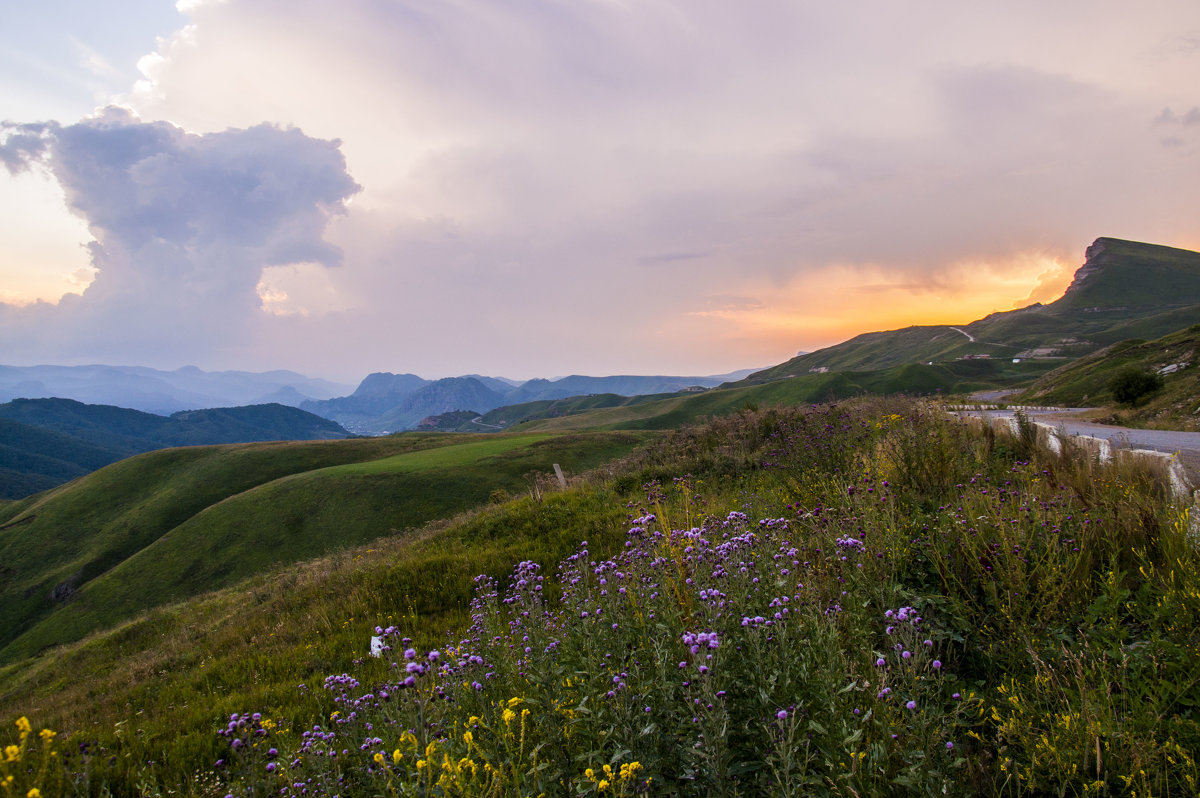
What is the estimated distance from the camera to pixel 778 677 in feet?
10.0

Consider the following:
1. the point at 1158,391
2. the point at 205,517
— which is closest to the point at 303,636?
the point at 1158,391

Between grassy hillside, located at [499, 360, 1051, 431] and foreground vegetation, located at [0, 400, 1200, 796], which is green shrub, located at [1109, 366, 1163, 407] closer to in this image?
foreground vegetation, located at [0, 400, 1200, 796]

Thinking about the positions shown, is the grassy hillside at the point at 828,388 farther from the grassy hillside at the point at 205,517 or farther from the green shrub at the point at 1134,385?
the green shrub at the point at 1134,385

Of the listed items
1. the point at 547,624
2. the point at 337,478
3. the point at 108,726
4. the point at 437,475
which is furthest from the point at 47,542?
the point at 547,624

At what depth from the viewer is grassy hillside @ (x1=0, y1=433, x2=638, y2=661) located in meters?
41.2

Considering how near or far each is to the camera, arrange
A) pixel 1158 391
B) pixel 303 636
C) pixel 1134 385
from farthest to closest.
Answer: pixel 1134 385
pixel 1158 391
pixel 303 636

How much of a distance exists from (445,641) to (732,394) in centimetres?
12989

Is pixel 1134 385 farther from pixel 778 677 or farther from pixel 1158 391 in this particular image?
pixel 778 677

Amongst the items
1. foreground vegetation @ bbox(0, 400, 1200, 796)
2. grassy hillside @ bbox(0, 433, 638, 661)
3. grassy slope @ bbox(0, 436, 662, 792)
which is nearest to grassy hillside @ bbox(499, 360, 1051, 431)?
grassy hillside @ bbox(0, 433, 638, 661)

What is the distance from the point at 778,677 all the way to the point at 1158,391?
45.9 meters

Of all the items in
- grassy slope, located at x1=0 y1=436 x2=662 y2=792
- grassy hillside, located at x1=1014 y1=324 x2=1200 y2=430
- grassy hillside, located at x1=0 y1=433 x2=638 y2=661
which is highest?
grassy hillside, located at x1=1014 y1=324 x2=1200 y2=430

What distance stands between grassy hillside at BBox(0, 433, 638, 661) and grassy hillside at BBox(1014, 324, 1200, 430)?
37586 millimetres

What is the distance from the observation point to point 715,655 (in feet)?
9.82

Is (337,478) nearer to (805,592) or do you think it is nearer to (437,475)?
(437,475)
